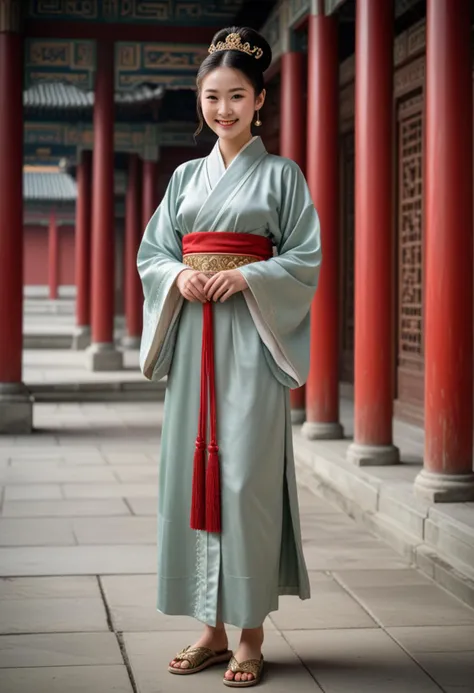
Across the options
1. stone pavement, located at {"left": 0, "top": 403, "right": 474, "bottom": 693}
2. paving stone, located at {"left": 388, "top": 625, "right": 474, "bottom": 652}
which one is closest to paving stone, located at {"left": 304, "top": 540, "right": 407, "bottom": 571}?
stone pavement, located at {"left": 0, "top": 403, "right": 474, "bottom": 693}

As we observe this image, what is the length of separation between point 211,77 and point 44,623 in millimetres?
1985

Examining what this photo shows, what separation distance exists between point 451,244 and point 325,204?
2625mm

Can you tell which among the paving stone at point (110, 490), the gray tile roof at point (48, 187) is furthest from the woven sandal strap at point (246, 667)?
the gray tile roof at point (48, 187)

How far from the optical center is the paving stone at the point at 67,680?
337 cm

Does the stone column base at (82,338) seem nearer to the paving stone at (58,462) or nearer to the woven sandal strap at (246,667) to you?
the paving stone at (58,462)

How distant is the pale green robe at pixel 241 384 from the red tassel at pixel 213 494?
3 centimetres

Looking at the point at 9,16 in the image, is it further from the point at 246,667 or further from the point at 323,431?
the point at 246,667

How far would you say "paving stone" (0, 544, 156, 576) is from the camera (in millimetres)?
4840

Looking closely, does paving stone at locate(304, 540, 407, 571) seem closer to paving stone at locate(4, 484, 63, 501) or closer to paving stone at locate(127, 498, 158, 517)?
paving stone at locate(127, 498, 158, 517)

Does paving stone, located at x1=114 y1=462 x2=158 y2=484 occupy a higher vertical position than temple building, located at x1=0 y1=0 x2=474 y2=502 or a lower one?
lower

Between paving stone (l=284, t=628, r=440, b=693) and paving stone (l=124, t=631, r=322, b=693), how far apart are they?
47 millimetres

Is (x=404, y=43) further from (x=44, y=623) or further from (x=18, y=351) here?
(x=44, y=623)

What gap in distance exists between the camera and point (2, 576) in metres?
4.73

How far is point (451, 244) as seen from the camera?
16.9ft
